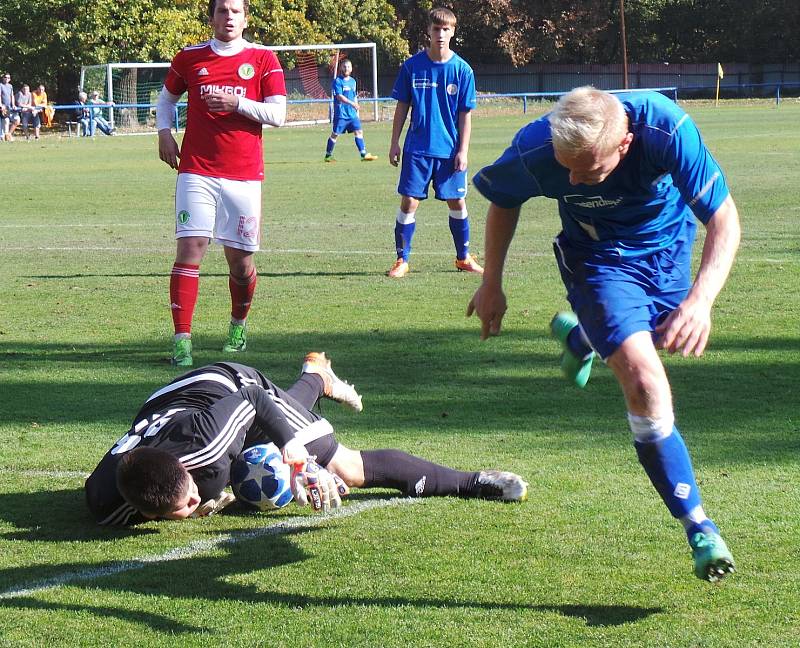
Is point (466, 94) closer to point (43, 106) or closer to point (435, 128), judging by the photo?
point (435, 128)

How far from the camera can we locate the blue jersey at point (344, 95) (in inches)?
1171

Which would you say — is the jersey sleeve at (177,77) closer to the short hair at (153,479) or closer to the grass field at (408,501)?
the grass field at (408,501)

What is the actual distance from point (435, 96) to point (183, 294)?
424 cm

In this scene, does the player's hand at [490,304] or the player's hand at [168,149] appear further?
the player's hand at [168,149]

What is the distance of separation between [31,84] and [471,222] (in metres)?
42.8

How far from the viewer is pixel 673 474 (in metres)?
4.12

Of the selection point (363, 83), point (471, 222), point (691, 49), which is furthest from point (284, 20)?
point (471, 222)

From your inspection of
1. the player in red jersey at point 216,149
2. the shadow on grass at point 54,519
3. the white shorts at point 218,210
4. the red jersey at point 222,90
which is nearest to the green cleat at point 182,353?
the player in red jersey at point 216,149

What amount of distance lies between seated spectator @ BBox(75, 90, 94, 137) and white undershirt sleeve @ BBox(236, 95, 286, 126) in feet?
122

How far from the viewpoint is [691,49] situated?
74375mm

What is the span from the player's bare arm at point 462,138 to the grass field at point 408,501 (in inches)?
41.5

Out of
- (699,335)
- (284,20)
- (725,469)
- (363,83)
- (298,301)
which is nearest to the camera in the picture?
(699,335)

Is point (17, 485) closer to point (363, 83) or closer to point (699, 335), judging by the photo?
point (699, 335)

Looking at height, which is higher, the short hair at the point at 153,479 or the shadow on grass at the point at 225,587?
the short hair at the point at 153,479
